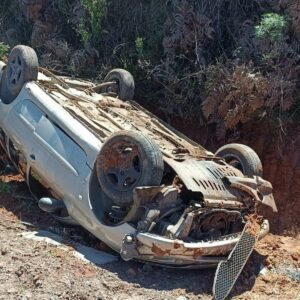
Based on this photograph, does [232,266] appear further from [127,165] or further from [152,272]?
[127,165]

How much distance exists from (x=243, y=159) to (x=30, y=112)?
7.81 ft

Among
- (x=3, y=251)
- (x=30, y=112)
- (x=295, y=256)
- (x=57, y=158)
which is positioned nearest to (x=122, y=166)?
(x=57, y=158)

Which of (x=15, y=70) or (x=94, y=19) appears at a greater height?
(x=94, y=19)

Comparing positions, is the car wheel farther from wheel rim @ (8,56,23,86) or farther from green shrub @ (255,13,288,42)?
green shrub @ (255,13,288,42)

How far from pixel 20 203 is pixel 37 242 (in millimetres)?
1273

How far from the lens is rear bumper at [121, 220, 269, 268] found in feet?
18.0

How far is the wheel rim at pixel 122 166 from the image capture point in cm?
584

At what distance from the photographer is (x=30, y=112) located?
6.97 meters

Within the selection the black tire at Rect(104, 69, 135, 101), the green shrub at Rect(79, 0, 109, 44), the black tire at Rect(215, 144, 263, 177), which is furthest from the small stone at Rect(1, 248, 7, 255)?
the green shrub at Rect(79, 0, 109, 44)

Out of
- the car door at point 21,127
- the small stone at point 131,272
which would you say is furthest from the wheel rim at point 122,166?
the car door at point 21,127

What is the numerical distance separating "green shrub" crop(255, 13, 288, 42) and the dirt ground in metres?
2.86

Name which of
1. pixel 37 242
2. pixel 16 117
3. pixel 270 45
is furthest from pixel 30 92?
pixel 270 45

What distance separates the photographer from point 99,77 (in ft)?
31.9

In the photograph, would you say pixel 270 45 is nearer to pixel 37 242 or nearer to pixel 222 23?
pixel 222 23
